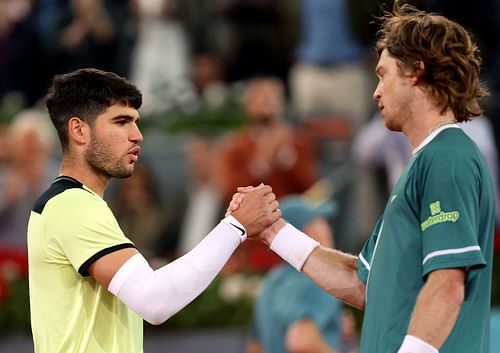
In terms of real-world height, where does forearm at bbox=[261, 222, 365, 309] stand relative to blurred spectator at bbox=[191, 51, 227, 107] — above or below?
above

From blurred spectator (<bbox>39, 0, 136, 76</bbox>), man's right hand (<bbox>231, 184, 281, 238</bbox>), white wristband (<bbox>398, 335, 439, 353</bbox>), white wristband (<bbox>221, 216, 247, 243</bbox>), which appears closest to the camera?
white wristband (<bbox>398, 335, 439, 353</bbox>)

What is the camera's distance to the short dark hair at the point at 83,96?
4641 mm

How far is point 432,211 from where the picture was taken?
420 centimetres

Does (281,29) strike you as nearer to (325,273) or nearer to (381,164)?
(381,164)

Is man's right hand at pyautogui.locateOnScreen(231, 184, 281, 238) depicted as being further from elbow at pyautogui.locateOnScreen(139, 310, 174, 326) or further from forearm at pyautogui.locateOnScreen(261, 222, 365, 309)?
elbow at pyautogui.locateOnScreen(139, 310, 174, 326)

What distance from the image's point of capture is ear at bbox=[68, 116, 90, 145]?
4.62 m

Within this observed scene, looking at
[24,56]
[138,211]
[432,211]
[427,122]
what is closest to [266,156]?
[138,211]

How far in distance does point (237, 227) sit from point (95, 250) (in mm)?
608

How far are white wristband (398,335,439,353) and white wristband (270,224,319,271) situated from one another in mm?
1039

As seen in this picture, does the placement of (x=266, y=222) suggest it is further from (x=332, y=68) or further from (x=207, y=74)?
(x=207, y=74)

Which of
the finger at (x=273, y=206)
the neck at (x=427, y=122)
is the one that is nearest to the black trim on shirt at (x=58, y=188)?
the finger at (x=273, y=206)

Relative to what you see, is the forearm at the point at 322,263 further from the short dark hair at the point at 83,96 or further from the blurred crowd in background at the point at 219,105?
the blurred crowd in background at the point at 219,105

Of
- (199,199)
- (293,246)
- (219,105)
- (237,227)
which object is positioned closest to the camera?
(237,227)

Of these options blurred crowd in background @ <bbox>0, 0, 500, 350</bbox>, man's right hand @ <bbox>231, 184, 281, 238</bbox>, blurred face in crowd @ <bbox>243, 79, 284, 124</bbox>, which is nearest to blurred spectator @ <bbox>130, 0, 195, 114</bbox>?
blurred crowd in background @ <bbox>0, 0, 500, 350</bbox>
